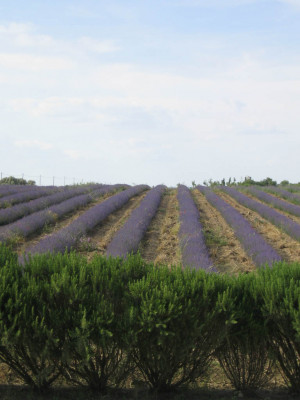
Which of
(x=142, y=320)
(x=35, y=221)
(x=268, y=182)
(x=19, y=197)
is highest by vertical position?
(x=268, y=182)

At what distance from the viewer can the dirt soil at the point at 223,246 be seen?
461 inches

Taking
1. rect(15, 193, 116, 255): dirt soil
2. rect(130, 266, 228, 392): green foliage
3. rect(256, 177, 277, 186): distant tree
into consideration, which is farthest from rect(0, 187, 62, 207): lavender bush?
rect(256, 177, 277, 186): distant tree

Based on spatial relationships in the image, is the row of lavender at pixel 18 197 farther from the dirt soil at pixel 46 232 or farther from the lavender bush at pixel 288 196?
the lavender bush at pixel 288 196

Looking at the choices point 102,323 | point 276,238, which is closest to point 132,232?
point 276,238

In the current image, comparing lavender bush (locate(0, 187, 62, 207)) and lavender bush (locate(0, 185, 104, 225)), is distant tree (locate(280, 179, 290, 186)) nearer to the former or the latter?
lavender bush (locate(0, 187, 62, 207))

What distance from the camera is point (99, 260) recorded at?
5500 millimetres

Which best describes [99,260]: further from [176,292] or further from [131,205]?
[131,205]

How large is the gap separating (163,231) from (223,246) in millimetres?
2625

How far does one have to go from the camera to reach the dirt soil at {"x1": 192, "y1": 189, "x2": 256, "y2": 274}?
461 inches

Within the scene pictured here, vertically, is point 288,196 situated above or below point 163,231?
above

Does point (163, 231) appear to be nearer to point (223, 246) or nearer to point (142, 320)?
point (223, 246)

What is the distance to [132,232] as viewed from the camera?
1455cm

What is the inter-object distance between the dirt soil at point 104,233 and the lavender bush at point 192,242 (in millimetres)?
2146

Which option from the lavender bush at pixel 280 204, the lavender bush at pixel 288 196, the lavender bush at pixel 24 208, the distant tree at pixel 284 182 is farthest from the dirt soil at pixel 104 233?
the distant tree at pixel 284 182
